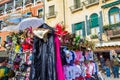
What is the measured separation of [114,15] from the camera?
22078mm

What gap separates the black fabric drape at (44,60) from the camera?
18.9 feet

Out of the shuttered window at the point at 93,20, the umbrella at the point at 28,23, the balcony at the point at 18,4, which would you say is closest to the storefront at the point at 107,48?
the shuttered window at the point at 93,20

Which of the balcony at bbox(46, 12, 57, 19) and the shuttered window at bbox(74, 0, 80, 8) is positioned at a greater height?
the shuttered window at bbox(74, 0, 80, 8)

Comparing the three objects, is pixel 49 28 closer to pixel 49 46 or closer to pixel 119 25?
pixel 49 46

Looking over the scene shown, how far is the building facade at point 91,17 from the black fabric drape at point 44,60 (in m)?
15.5

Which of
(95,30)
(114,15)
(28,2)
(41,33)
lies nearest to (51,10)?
(28,2)

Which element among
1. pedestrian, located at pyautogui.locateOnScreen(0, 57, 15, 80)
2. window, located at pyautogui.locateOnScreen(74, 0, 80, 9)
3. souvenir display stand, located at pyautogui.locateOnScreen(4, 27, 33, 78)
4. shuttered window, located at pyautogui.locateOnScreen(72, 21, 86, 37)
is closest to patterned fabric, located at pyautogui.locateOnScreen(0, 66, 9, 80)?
pedestrian, located at pyautogui.locateOnScreen(0, 57, 15, 80)

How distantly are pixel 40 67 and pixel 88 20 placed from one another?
18956mm

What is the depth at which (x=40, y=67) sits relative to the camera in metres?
5.91

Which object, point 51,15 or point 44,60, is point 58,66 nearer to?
point 44,60

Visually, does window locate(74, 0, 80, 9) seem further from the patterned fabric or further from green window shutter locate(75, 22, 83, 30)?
the patterned fabric

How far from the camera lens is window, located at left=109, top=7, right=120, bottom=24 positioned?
21.7m

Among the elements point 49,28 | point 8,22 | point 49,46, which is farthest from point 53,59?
point 8,22

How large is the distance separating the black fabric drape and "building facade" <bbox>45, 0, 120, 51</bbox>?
15.5 meters
